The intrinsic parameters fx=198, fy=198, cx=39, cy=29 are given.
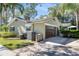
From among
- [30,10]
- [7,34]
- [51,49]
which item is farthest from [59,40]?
[7,34]

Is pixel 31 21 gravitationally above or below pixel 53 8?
below

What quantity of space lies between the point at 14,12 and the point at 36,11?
0.30 meters

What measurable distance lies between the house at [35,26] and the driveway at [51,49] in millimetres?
95

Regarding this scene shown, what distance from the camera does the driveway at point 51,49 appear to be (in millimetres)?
2602

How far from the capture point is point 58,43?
2.63 m

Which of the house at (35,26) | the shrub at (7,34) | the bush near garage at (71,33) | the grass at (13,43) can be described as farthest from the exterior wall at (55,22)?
the shrub at (7,34)

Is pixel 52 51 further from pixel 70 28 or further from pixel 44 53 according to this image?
pixel 70 28

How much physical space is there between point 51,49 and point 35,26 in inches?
14.6

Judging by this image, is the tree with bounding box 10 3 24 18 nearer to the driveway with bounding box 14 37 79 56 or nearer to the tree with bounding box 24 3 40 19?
the tree with bounding box 24 3 40 19

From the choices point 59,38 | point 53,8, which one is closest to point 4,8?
point 53,8

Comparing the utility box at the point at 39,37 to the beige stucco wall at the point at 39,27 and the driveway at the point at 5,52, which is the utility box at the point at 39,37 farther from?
the driveway at the point at 5,52

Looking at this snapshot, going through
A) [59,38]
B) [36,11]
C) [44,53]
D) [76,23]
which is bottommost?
[44,53]

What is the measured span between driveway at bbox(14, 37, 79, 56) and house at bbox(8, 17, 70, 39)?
0.09 m

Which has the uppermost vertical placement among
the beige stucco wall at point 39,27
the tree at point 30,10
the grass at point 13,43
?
the tree at point 30,10
